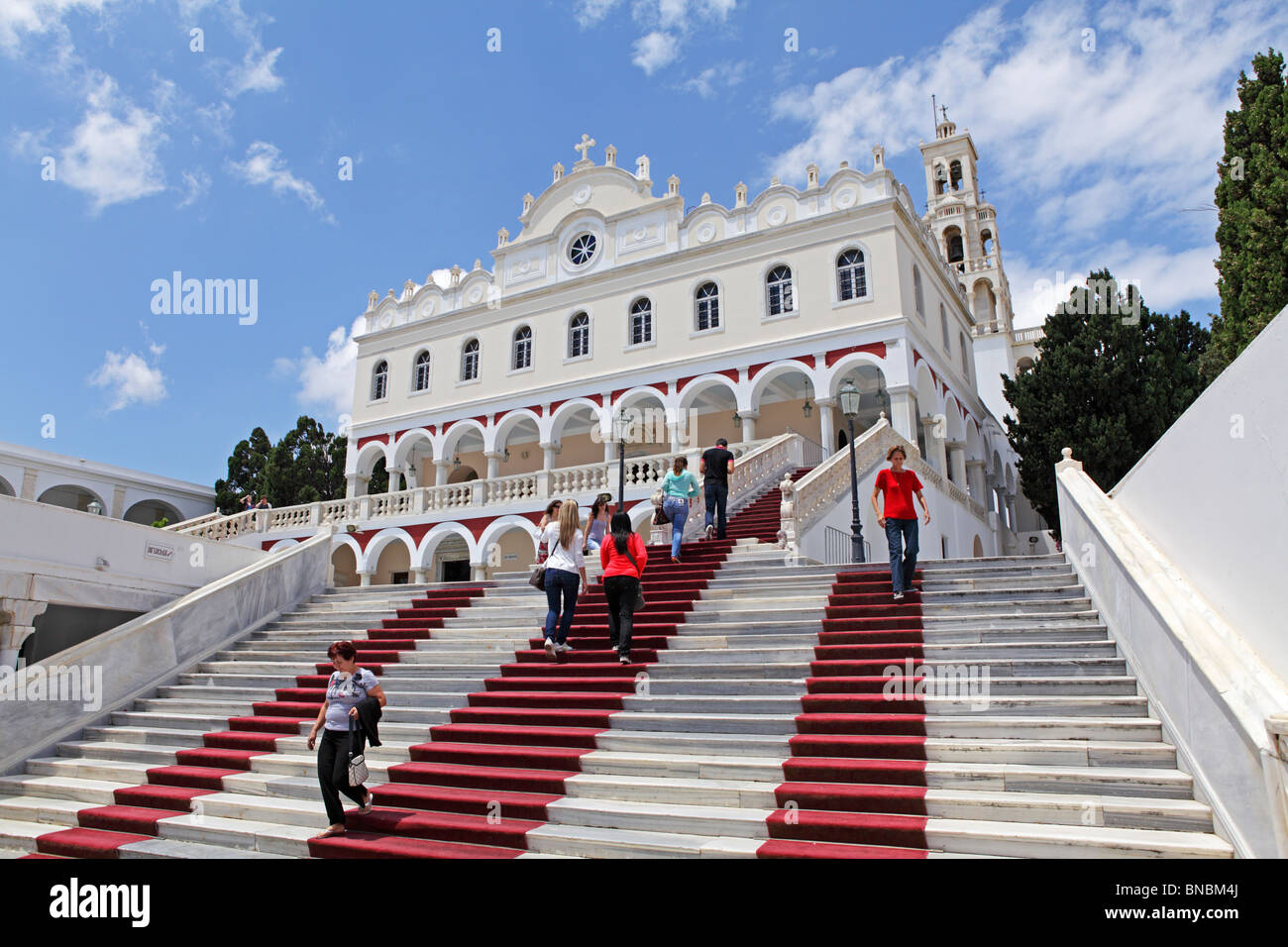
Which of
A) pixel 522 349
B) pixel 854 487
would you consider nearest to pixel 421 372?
pixel 522 349

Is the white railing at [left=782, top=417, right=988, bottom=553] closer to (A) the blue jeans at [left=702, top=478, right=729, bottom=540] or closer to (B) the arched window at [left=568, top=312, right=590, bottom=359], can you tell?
(A) the blue jeans at [left=702, top=478, right=729, bottom=540]

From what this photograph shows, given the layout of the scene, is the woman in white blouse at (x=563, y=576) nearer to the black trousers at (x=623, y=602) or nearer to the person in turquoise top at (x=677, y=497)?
the black trousers at (x=623, y=602)

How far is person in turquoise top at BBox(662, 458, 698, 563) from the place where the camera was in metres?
12.2

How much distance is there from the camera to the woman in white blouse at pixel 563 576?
853cm

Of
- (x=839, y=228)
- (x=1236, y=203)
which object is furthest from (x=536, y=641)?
(x=839, y=228)

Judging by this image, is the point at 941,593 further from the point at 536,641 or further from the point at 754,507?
the point at 754,507

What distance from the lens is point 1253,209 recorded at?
13984mm

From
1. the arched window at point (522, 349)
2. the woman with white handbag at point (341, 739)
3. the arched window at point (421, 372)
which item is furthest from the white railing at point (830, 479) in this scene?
the arched window at point (421, 372)

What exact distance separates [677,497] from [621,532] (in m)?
4.34

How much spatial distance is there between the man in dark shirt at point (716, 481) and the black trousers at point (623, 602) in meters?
4.81

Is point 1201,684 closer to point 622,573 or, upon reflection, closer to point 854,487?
point 622,573

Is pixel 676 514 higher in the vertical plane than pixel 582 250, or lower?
lower

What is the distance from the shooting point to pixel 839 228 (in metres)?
23.5

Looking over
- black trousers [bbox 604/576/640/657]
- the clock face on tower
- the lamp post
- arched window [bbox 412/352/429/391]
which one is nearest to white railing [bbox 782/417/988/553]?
the lamp post
